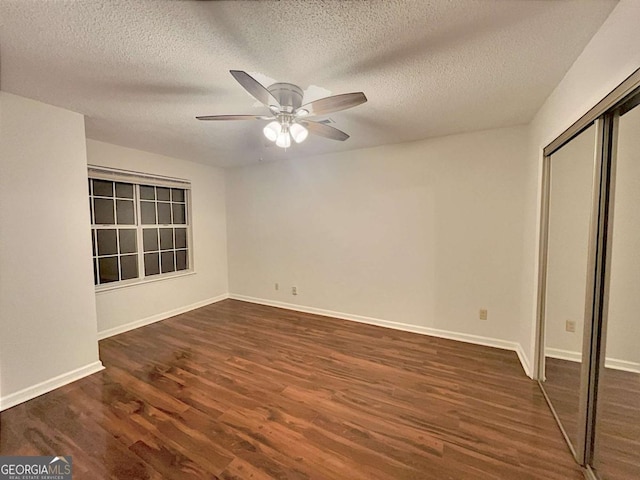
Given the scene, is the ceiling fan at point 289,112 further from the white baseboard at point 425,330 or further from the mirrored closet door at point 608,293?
the white baseboard at point 425,330

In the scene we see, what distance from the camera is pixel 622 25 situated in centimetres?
121

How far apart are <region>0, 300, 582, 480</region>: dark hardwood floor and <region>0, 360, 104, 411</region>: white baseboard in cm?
7

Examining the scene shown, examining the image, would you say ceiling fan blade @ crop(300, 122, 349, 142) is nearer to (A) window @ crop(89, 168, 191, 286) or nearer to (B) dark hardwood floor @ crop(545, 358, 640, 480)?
(B) dark hardwood floor @ crop(545, 358, 640, 480)

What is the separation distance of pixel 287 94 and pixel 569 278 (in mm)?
2383

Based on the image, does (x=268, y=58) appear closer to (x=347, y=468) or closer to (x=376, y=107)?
(x=376, y=107)

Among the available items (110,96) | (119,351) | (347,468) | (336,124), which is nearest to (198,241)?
(119,351)

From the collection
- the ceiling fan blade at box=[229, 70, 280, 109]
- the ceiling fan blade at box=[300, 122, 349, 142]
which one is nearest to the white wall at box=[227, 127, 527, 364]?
the ceiling fan blade at box=[300, 122, 349, 142]

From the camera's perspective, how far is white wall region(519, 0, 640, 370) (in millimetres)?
1185

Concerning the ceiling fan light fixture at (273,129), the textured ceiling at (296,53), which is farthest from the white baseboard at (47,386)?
the ceiling fan light fixture at (273,129)

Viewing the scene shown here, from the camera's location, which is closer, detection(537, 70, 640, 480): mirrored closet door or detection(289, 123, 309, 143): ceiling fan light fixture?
detection(537, 70, 640, 480): mirrored closet door

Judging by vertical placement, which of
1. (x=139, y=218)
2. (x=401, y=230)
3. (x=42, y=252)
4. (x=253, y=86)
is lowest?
(x=42, y=252)

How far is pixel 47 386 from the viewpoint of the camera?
2.31 meters

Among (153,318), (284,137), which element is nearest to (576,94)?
(284,137)

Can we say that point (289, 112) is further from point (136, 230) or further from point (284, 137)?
point (136, 230)
